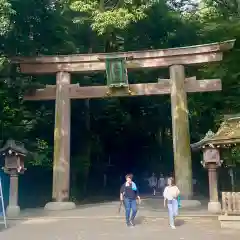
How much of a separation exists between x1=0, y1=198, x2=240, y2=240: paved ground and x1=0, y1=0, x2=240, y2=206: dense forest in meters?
5.39

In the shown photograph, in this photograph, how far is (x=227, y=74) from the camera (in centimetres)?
1970

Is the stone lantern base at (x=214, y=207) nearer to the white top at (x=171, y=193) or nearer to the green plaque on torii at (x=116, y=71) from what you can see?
the white top at (x=171, y=193)

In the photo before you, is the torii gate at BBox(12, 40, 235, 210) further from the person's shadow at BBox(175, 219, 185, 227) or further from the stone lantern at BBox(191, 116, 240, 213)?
the person's shadow at BBox(175, 219, 185, 227)

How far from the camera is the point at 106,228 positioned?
11219 mm

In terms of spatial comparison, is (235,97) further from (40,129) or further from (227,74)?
(40,129)

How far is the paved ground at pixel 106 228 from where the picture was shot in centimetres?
982

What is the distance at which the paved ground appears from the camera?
9822mm

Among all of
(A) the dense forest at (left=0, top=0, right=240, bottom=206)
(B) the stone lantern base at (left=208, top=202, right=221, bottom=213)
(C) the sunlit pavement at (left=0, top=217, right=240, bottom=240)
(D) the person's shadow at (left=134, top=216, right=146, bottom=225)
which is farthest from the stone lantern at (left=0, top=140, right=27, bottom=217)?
(B) the stone lantern base at (left=208, top=202, right=221, bottom=213)

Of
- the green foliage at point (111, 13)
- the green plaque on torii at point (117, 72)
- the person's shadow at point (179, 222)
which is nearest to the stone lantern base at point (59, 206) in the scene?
the person's shadow at point (179, 222)

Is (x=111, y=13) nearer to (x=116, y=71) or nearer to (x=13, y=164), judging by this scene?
(x=116, y=71)

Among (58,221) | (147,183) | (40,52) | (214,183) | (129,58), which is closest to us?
(58,221)

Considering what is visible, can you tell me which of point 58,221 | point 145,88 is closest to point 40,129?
point 145,88

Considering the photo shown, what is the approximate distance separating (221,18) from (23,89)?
11.9m

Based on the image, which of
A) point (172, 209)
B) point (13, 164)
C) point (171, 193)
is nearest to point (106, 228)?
point (172, 209)
